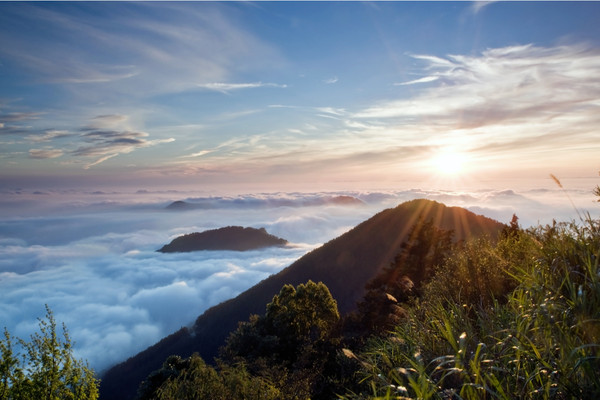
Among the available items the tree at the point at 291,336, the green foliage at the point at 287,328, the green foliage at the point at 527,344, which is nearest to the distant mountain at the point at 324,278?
the green foliage at the point at 287,328

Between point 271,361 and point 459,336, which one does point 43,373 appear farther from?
point 459,336

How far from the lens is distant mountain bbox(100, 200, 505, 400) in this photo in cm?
7631

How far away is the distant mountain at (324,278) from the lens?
76.3 m

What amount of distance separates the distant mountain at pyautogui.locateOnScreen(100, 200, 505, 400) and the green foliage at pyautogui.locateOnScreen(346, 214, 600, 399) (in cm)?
6527

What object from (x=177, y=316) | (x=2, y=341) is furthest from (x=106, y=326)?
(x=2, y=341)

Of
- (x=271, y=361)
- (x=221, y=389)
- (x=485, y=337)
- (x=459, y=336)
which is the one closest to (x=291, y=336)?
(x=271, y=361)

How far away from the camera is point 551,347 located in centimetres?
511

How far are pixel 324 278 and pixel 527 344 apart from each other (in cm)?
8272

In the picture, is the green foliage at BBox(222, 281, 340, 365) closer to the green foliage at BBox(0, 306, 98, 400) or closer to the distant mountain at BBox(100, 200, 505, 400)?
the green foliage at BBox(0, 306, 98, 400)

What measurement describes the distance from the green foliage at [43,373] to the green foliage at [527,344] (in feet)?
60.2

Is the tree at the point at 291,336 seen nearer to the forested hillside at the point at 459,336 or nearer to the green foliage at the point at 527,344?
the forested hillside at the point at 459,336

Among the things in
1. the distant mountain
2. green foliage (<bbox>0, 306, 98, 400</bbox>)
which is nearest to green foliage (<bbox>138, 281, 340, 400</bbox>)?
green foliage (<bbox>0, 306, 98, 400</bbox>)

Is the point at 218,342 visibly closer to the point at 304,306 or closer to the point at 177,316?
the point at 304,306

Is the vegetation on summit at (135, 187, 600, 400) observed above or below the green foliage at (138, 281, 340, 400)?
above
